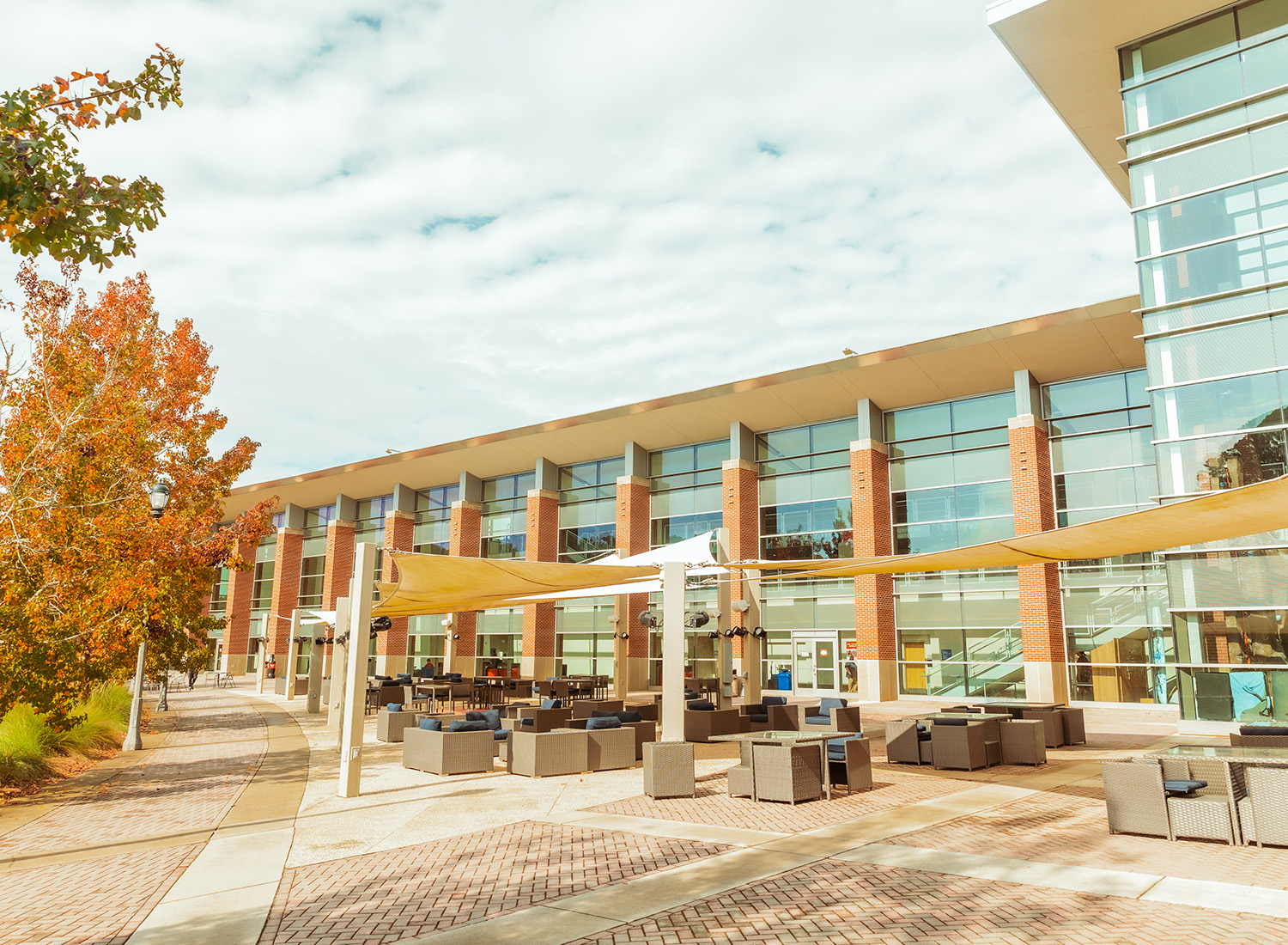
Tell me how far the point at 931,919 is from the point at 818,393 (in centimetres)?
2194

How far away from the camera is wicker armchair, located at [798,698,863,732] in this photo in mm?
13891

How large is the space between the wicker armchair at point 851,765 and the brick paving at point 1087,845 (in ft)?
5.29

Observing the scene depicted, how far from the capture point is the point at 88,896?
5820mm

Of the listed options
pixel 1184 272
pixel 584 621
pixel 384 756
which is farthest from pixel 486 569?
pixel 584 621

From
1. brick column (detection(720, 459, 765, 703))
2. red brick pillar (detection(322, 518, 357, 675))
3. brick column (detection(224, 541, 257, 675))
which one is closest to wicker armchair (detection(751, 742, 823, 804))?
brick column (detection(720, 459, 765, 703))

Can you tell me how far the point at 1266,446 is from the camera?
1489 centimetres

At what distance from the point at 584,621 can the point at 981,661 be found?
572 inches

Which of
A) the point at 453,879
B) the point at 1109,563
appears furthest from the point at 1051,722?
the point at 453,879

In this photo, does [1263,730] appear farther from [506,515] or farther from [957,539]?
[506,515]

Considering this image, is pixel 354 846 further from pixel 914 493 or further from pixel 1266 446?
pixel 914 493

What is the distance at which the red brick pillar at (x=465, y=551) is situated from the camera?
35312 millimetres

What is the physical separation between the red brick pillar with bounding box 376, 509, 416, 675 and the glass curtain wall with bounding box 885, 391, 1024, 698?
21.3 m

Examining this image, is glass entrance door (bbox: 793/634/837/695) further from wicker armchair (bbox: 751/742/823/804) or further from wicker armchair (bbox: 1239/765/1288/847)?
wicker armchair (bbox: 1239/765/1288/847)

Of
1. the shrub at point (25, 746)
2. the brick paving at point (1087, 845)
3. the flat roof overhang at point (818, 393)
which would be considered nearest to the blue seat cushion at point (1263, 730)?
the brick paving at point (1087, 845)
